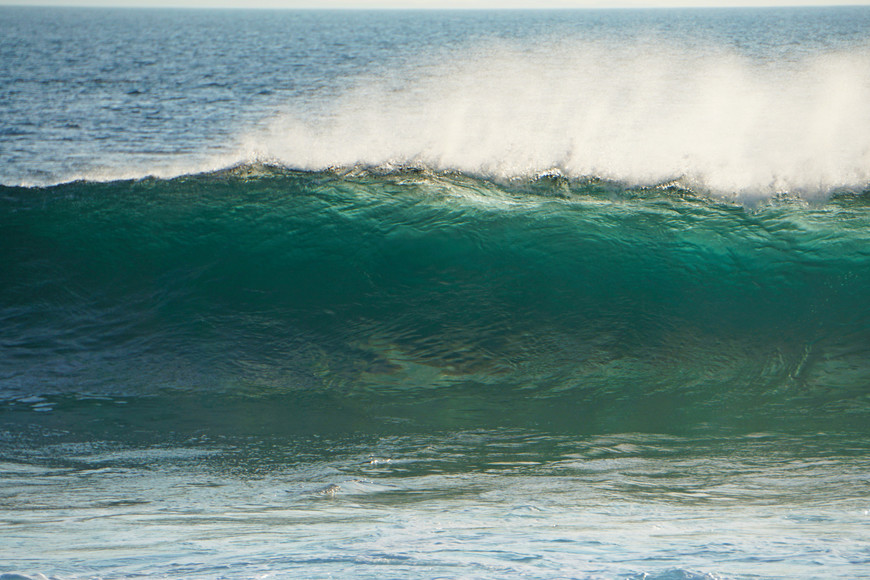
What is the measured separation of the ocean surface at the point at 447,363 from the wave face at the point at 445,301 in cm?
2

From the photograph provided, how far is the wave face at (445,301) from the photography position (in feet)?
15.7

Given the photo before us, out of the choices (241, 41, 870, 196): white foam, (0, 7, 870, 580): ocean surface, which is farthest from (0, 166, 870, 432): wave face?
(241, 41, 870, 196): white foam

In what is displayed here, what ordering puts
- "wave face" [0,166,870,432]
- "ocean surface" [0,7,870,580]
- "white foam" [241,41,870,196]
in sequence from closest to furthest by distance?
"ocean surface" [0,7,870,580] → "wave face" [0,166,870,432] → "white foam" [241,41,870,196]

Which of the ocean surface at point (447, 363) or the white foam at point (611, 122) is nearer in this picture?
the ocean surface at point (447, 363)

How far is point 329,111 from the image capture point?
2358cm

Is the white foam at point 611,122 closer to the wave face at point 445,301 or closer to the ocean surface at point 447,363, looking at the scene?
the ocean surface at point 447,363

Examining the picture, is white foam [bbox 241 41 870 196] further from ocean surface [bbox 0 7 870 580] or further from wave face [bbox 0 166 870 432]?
wave face [bbox 0 166 870 432]

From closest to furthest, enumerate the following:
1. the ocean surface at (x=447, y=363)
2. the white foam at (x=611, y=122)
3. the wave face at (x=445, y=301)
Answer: the ocean surface at (x=447, y=363)
the wave face at (x=445, y=301)
the white foam at (x=611, y=122)

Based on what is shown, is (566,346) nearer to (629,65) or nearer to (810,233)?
(810,233)

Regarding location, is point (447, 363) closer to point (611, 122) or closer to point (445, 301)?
point (445, 301)

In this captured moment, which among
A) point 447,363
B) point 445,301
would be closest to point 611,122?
point 445,301

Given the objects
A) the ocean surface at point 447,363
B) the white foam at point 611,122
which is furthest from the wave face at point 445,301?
the white foam at point 611,122

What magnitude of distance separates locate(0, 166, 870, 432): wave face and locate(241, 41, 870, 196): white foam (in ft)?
1.20

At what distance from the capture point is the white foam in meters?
7.01
